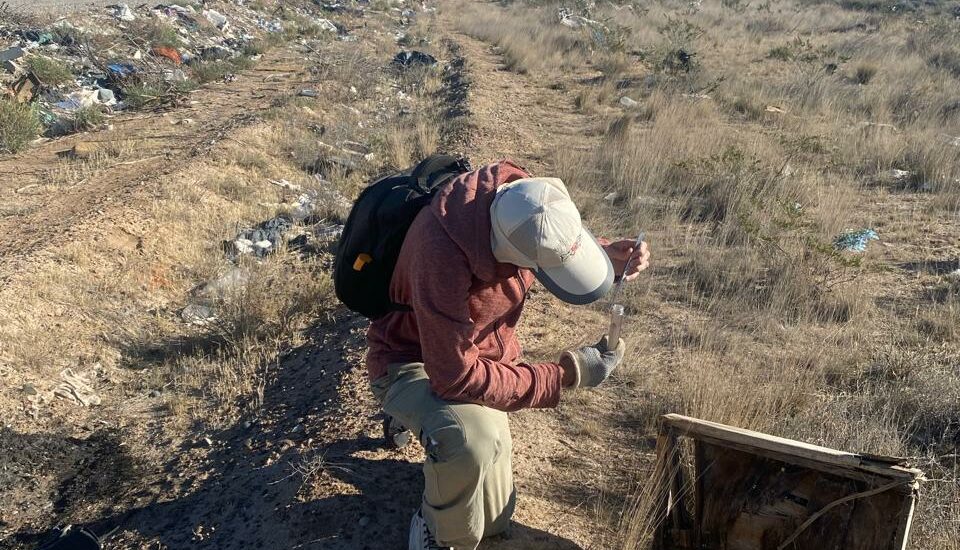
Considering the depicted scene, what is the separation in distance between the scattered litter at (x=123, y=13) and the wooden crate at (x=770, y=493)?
14013 millimetres

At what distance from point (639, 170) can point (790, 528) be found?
461 centimetres

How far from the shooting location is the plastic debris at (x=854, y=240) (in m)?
5.33

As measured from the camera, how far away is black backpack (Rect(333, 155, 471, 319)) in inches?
86.9

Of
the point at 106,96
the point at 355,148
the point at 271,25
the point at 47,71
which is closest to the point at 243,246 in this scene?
the point at 355,148

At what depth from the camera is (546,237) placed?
1.87m

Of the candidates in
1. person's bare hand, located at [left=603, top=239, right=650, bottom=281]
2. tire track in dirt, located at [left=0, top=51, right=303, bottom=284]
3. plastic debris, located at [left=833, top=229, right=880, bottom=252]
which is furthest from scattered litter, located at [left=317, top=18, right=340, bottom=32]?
person's bare hand, located at [left=603, top=239, right=650, bottom=281]

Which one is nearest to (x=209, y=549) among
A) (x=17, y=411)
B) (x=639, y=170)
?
(x=17, y=411)

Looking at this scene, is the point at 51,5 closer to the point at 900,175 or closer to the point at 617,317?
the point at 900,175

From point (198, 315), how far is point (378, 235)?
10.0 feet

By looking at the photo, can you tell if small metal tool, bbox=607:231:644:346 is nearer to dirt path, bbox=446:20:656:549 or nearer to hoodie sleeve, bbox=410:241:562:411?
hoodie sleeve, bbox=410:241:562:411

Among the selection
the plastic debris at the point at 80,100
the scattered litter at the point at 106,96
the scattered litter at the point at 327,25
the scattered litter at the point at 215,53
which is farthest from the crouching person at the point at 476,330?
the scattered litter at the point at 327,25

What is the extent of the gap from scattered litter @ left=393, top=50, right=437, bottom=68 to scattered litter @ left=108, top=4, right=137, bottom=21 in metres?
5.10

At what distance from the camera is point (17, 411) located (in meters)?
3.65

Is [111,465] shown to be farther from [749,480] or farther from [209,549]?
[749,480]
